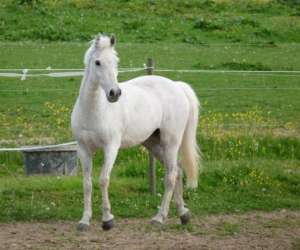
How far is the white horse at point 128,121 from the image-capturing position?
9312 millimetres

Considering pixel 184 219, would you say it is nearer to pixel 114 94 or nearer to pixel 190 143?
pixel 190 143

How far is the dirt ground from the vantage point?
29.5ft

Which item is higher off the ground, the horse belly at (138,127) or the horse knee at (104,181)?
the horse belly at (138,127)

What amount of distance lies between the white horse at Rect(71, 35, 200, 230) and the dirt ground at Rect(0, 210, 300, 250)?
0.24 meters

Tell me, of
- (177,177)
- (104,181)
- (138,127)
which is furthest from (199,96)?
(104,181)

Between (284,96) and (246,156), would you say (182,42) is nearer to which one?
(284,96)

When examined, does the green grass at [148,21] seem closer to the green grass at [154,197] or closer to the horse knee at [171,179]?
the green grass at [154,197]

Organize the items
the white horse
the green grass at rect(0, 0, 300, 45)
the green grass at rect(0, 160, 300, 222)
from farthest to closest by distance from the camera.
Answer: the green grass at rect(0, 0, 300, 45)
the green grass at rect(0, 160, 300, 222)
the white horse

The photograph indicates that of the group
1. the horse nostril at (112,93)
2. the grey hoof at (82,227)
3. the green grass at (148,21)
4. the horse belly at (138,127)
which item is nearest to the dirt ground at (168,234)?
the grey hoof at (82,227)

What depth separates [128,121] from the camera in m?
9.80

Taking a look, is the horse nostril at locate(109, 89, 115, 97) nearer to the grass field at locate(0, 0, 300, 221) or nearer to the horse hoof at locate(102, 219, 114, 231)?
the horse hoof at locate(102, 219, 114, 231)

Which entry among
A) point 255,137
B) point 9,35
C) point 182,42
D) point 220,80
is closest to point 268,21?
point 182,42

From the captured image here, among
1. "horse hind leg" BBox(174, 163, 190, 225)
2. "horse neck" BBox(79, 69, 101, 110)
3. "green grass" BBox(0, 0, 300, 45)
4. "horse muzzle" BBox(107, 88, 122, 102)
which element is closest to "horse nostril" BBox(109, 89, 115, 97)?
"horse muzzle" BBox(107, 88, 122, 102)

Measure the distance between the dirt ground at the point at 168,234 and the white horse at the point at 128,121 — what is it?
→ 237 millimetres
